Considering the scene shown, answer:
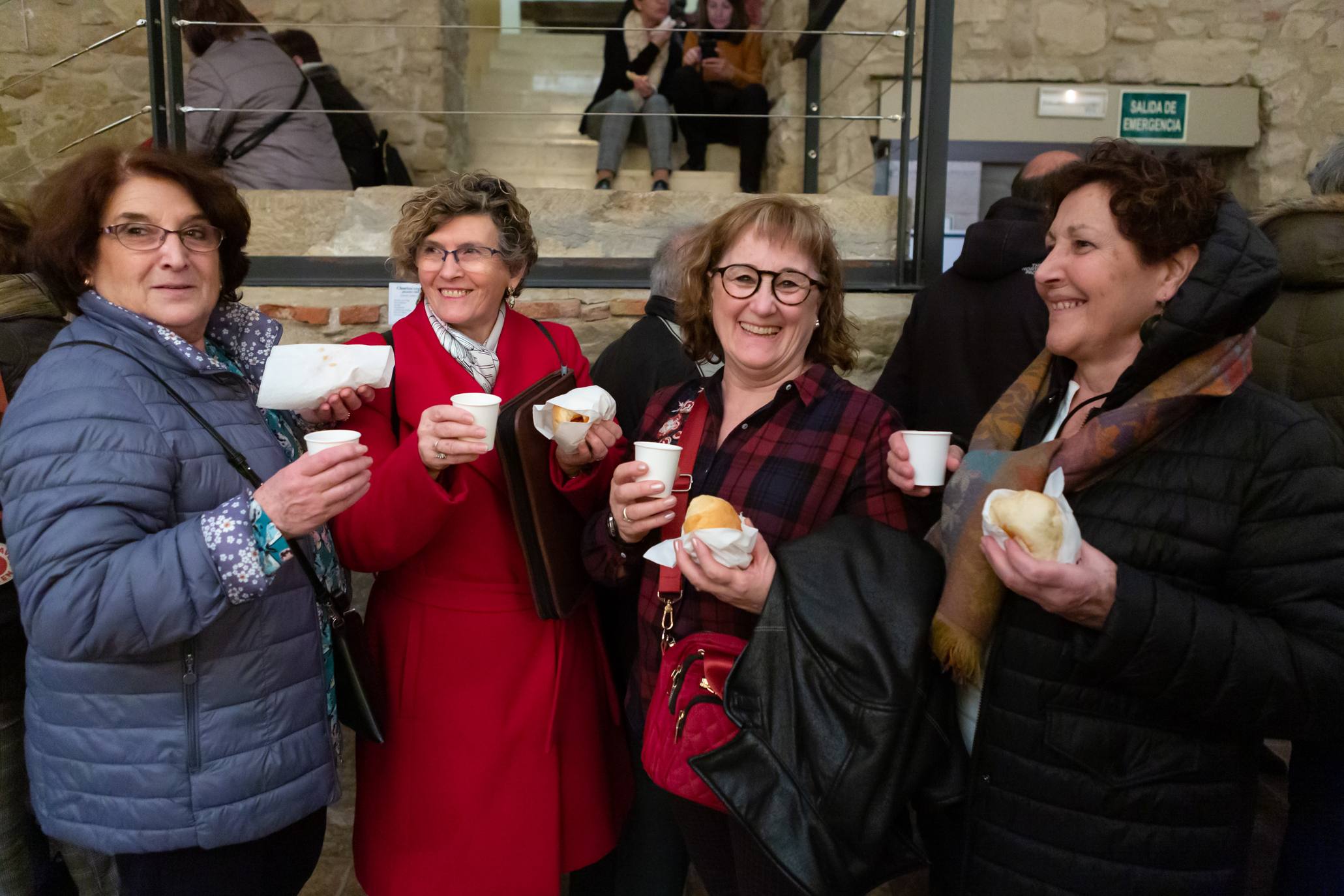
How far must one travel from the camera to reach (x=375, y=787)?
6.95 ft

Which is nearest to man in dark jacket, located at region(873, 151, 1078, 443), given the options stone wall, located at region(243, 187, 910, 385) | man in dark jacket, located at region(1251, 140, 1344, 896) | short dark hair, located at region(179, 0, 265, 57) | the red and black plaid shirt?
stone wall, located at region(243, 187, 910, 385)

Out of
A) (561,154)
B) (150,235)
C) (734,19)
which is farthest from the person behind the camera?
(561,154)

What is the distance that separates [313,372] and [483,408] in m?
0.34

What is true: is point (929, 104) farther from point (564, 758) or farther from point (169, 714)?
point (169, 714)

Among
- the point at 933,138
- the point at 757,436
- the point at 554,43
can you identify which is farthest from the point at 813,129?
the point at 757,436

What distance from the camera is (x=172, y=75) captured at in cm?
344

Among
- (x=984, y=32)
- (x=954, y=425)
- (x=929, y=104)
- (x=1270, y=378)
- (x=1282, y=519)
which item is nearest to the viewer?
(x=1282, y=519)

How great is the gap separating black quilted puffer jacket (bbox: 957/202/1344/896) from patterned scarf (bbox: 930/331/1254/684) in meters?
0.03

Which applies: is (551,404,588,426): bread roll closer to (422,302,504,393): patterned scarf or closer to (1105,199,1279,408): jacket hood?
(422,302,504,393): patterned scarf

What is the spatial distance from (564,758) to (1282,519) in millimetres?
1564

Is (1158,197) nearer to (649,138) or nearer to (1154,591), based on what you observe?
(1154,591)

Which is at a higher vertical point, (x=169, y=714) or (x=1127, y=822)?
(x=169, y=714)

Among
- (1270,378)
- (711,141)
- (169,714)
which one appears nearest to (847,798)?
(169,714)

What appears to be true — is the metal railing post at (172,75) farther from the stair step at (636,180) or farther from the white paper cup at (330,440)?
the white paper cup at (330,440)
